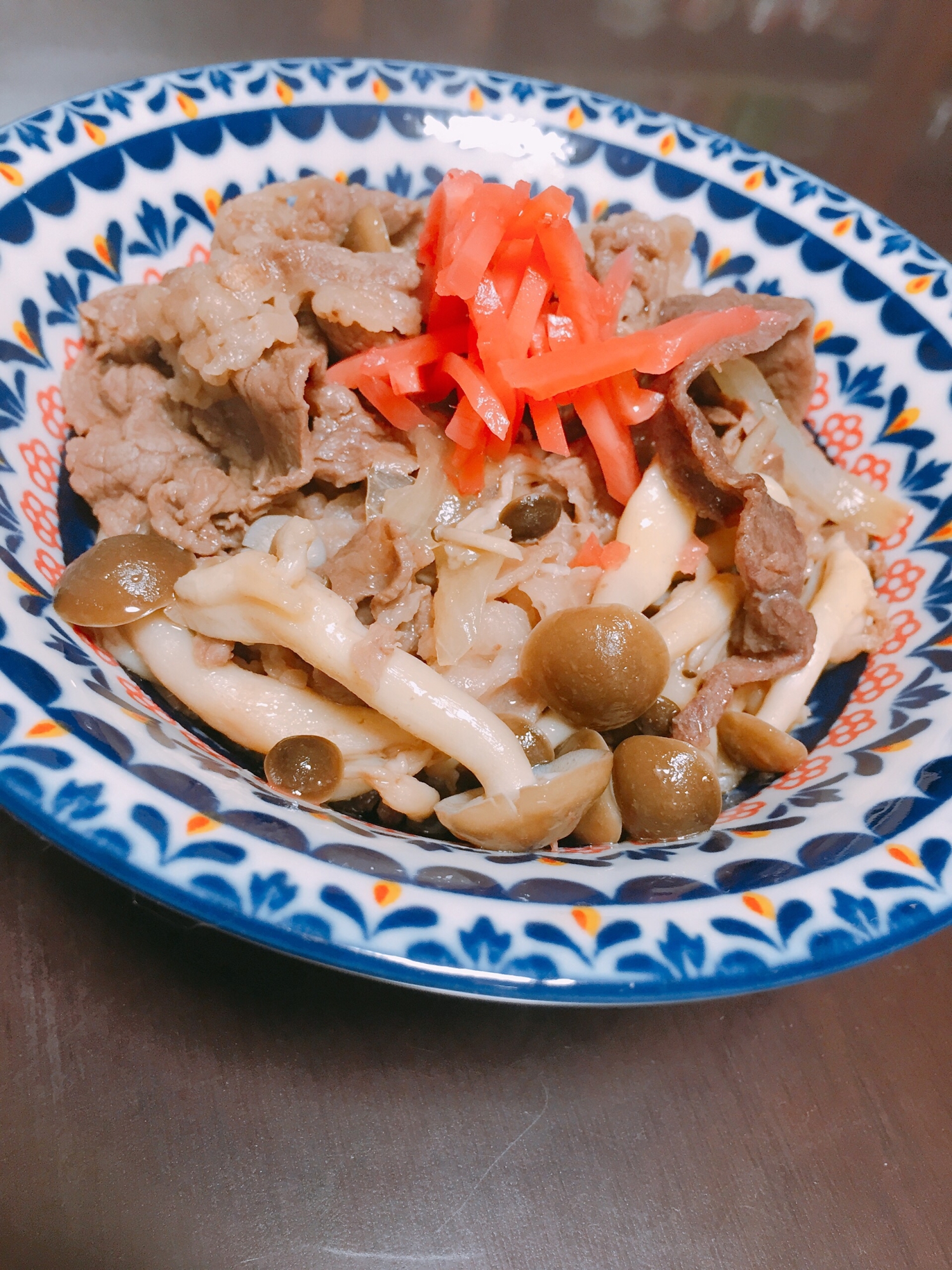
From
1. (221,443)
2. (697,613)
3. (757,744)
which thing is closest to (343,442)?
(221,443)

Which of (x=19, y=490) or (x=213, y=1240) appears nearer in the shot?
(x=213, y=1240)

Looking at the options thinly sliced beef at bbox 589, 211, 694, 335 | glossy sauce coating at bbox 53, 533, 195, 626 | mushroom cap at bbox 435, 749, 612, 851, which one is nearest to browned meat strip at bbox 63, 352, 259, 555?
glossy sauce coating at bbox 53, 533, 195, 626

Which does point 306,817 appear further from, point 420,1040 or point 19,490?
point 19,490

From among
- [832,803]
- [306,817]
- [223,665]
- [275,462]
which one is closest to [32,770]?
[306,817]

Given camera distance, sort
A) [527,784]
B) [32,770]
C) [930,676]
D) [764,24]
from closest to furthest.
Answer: [32,770] → [527,784] → [930,676] → [764,24]

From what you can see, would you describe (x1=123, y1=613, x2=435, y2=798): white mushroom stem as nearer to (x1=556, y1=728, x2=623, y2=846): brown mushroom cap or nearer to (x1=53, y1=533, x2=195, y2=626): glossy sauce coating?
(x1=53, y1=533, x2=195, y2=626): glossy sauce coating

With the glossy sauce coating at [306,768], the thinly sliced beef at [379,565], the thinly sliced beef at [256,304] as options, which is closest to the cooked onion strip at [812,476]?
the thinly sliced beef at [256,304]

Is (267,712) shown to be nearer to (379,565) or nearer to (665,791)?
(379,565)
